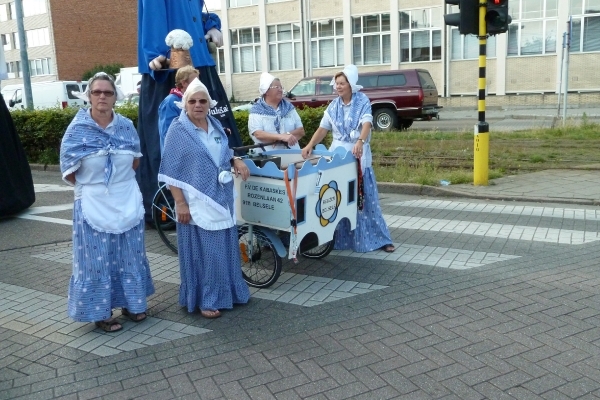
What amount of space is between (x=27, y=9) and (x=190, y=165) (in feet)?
210

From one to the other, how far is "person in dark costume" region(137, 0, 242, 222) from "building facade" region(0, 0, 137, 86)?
56702 mm

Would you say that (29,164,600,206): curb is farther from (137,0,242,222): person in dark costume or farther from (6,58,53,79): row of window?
(6,58,53,79): row of window

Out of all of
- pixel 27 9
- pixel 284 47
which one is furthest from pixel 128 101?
pixel 27 9

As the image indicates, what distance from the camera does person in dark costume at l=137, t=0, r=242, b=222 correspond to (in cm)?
723

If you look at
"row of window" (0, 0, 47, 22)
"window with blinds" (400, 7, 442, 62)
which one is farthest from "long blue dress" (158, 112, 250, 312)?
"row of window" (0, 0, 47, 22)

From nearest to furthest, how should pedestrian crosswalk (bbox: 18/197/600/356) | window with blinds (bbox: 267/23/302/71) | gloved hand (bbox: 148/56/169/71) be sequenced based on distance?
pedestrian crosswalk (bbox: 18/197/600/356), gloved hand (bbox: 148/56/169/71), window with blinds (bbox: 267/23/302/71)

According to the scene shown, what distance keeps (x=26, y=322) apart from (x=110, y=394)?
1.57 metres

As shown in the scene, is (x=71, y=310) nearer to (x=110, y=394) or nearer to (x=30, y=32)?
(x=110, y=394)

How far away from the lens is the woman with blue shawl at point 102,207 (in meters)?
4.56

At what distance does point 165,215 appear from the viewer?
679cm

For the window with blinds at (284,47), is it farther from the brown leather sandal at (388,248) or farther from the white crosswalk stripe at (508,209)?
the brown leather sandal at (388,248)

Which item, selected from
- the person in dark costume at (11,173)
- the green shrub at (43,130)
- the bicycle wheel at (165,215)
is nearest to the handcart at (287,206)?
the bicycle wheel at (165,215)

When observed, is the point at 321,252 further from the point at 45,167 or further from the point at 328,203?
the point at 45,167

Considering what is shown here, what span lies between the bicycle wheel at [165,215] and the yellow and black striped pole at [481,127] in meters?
5.54
